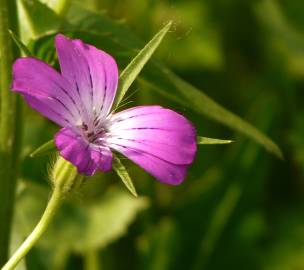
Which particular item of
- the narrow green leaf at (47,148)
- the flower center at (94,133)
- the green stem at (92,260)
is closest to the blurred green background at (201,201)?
the green stem at (92,260)

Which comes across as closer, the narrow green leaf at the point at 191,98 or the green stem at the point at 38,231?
the green stem at the point at 38,231

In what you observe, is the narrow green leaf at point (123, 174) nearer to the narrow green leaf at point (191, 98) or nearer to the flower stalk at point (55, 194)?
the flower stalk at point (55, 194)

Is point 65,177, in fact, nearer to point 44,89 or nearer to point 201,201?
point 44,89

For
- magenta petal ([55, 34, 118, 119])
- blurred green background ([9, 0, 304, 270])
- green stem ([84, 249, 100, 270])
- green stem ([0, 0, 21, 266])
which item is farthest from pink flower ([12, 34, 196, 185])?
green stem ([84, 249, 100, 270])

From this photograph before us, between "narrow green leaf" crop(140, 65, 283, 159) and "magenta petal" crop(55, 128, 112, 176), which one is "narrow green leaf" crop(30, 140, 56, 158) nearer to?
"magenta petal" crop(55, 128, 112, 176)

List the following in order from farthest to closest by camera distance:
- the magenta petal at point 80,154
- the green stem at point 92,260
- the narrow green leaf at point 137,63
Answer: the green stem at point 92,260 → the narrow green leaf at point 137,63 → the magenta petal at point 80,154

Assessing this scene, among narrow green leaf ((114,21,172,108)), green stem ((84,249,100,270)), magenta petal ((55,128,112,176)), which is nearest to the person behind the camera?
magenta petal ((55,128,112,176))

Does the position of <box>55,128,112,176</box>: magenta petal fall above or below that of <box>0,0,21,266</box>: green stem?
above
